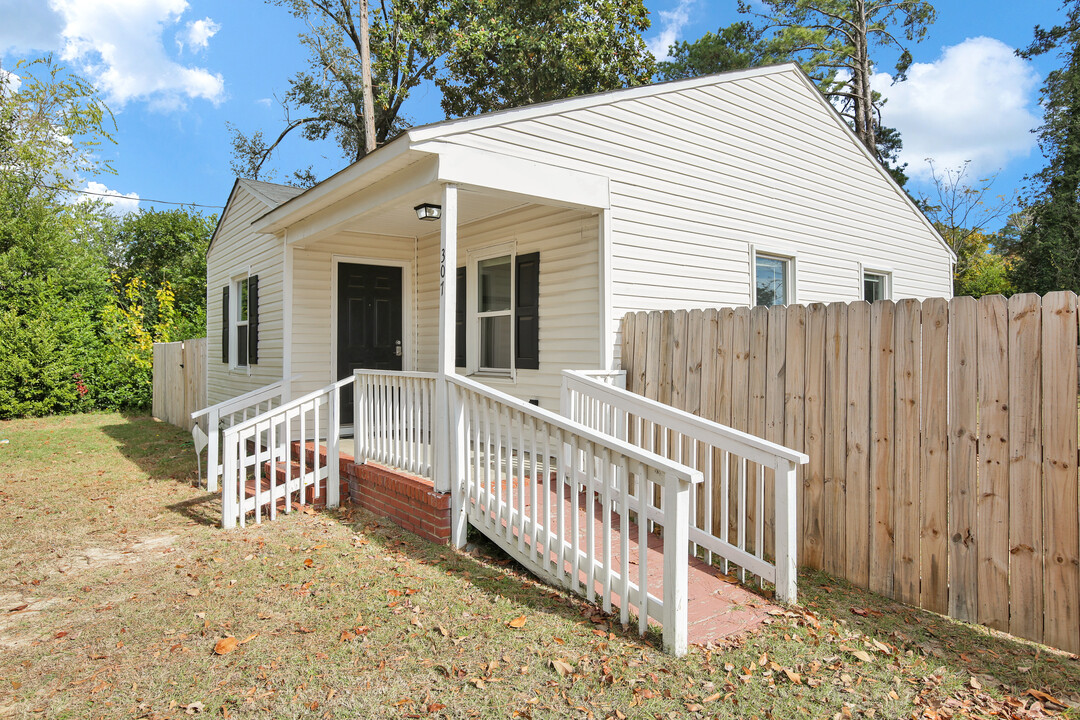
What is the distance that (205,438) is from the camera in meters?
6.73

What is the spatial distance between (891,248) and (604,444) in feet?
25.4

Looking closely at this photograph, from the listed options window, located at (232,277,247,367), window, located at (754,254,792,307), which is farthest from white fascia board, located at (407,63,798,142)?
window, located at (232,277,247,367)

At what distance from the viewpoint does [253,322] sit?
929cm

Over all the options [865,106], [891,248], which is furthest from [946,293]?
[865,106]

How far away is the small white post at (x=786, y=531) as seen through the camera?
3.67 metres

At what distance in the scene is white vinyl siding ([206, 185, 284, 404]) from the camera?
854 cm

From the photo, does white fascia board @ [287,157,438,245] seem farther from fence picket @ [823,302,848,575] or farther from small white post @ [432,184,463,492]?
fence picket @ [823,302,848,575]

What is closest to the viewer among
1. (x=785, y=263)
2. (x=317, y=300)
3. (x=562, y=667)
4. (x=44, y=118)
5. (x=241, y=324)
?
(x=562, y=667)

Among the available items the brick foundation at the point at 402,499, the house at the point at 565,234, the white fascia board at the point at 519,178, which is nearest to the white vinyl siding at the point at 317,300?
the house at the point at 565,234

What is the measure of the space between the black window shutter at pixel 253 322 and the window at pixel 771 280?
679 centimetres

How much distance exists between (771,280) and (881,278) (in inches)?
109

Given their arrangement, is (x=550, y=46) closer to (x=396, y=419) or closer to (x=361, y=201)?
(x=361, y=201)

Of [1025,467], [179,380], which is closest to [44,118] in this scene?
[179,380]

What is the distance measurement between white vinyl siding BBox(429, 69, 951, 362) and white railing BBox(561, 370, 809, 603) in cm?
115
